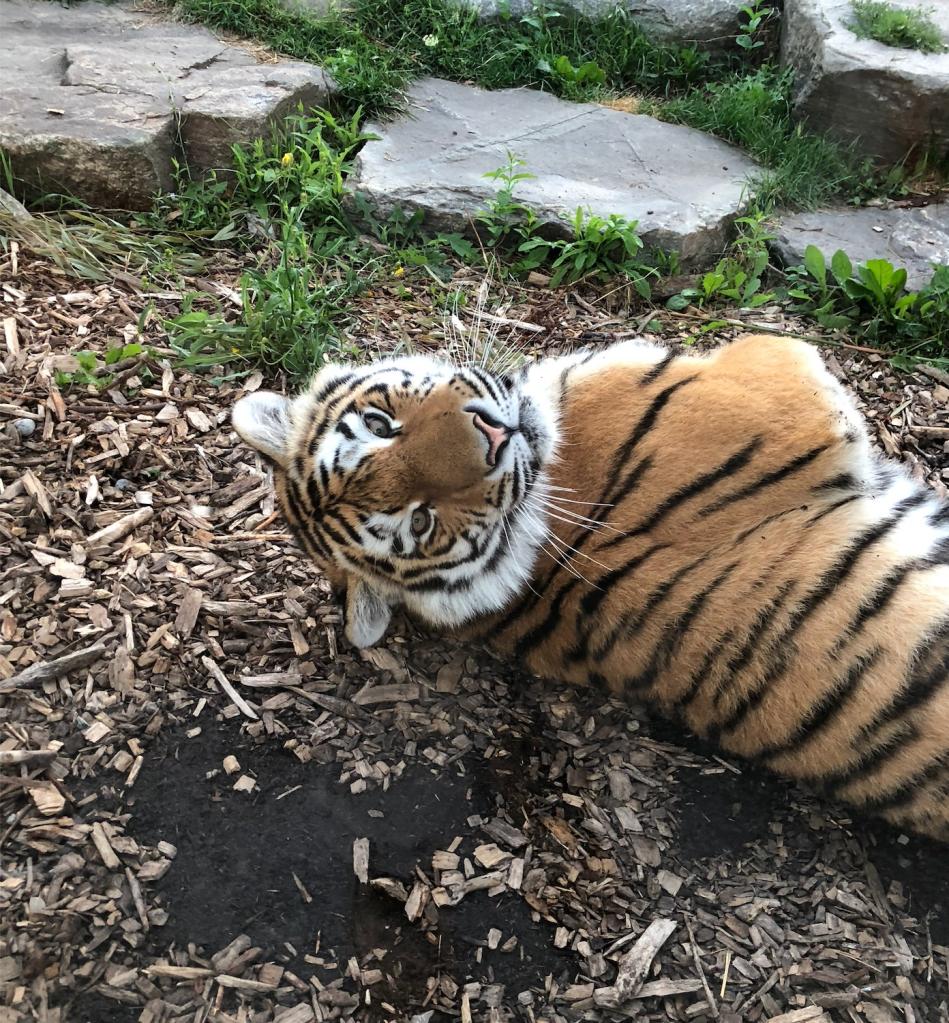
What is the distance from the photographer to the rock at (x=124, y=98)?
4398 millimetres

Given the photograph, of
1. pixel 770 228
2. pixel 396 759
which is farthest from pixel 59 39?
pixel 396 759

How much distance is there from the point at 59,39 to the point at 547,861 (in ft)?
17.7

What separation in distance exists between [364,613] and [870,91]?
4342 mm

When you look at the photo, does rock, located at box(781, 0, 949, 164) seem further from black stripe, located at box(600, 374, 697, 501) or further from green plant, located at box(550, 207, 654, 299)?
black stripe, located at box(600, 374, 697, 501)

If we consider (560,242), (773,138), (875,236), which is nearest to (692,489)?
(560,242)

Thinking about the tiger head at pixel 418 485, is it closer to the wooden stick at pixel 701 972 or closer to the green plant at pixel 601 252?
the wooden stick at pixel 701 972

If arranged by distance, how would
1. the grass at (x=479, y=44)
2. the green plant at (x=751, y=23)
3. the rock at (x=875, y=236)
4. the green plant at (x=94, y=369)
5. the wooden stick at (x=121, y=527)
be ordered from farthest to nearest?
the green plant at (x=751, y=23)
the grass at (x=479, y=44)
the rock at (x=875, y=236)
the green plant at (x=94, y=369)
the wooden stick at (x=121, y=527)

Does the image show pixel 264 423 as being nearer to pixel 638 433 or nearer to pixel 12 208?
pixel 638 433

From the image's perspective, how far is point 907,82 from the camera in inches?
196

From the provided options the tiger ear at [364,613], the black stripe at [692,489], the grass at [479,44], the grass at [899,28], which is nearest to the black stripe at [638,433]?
the black stripe at [692,489]

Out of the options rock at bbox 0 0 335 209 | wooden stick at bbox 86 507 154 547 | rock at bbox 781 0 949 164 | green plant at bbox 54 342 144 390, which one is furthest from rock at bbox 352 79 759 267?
wooden stick at bbox 86 507 154 547

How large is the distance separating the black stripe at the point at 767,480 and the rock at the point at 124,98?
337 centimetres

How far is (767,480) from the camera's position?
2648mm

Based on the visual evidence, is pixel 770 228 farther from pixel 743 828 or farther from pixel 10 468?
pixel 10 468
